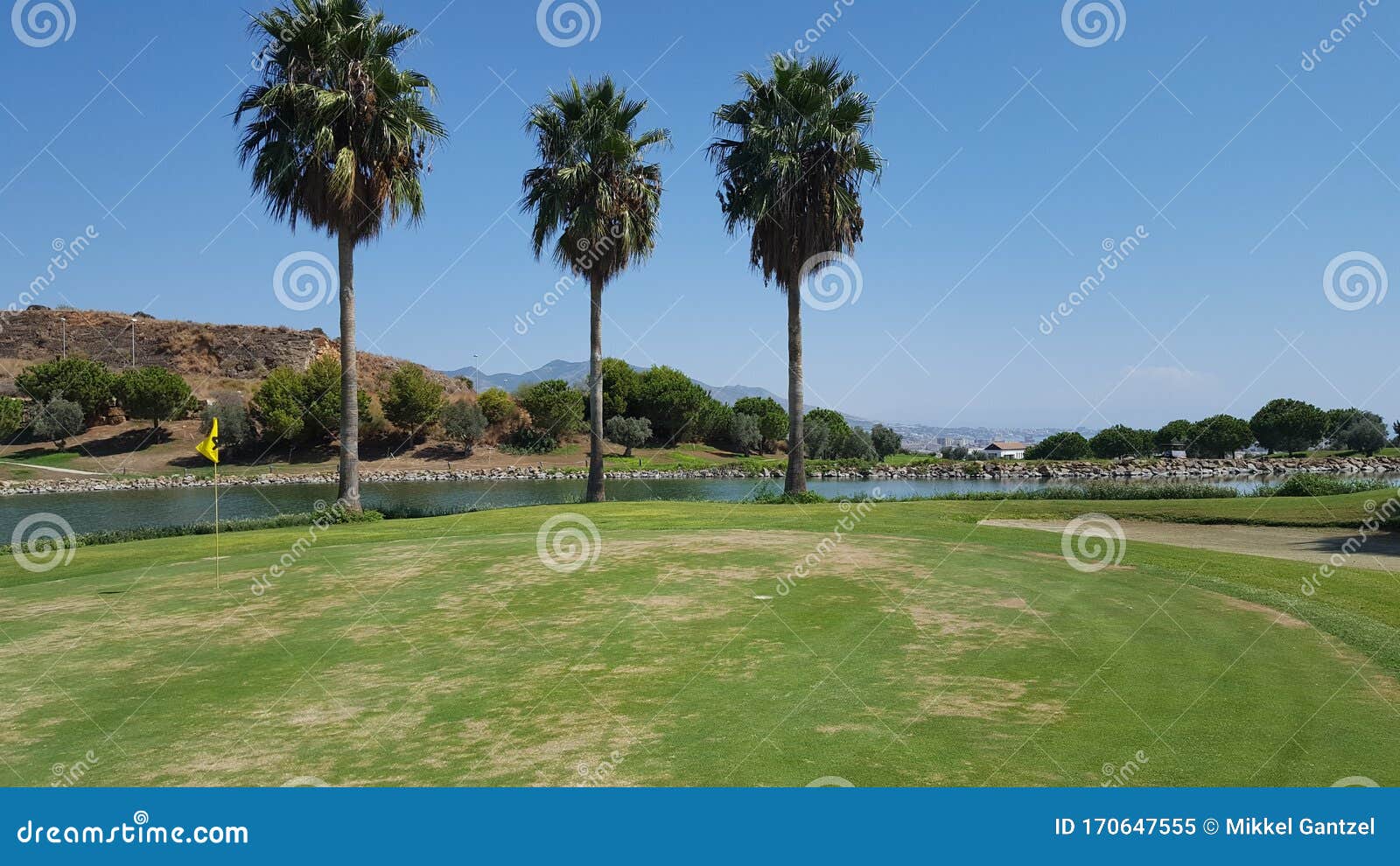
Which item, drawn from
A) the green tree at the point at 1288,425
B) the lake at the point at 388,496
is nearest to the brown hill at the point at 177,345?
the lake at the point at 388,496

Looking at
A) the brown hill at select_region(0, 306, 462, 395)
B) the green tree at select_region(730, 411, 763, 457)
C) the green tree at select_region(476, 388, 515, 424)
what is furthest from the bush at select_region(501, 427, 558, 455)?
the brown hill at select_region(0, 306, 462, 395)

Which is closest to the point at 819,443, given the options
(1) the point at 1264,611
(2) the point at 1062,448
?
(2) the point at 1062,448

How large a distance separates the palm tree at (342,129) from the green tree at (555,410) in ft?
195

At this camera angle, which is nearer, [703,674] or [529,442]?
[703,674]

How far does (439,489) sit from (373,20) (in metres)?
36.2

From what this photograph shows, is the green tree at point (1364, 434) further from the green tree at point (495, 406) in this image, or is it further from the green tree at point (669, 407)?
the green tree at point (495, 406)

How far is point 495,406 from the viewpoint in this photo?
88.8 metres

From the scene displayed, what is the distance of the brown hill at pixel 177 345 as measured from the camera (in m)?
105

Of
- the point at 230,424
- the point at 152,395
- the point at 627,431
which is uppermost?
the point at 152,395

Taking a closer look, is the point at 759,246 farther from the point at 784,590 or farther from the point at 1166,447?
the point at 1166,447

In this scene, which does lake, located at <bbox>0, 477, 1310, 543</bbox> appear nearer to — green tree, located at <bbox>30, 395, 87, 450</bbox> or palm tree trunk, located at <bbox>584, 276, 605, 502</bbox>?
palm tree trunk, located at <bbox>584, 276, 605, 502</bbox>

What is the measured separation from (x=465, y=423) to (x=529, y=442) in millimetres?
7902

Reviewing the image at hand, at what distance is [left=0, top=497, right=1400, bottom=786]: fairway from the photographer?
5.39 meters

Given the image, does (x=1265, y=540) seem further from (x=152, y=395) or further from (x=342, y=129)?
(x=152, y=395)
